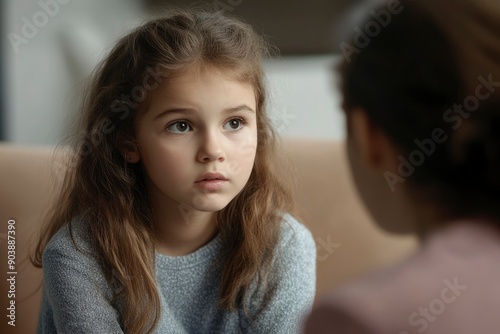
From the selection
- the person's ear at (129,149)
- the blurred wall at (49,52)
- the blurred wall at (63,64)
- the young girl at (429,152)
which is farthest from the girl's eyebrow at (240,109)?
the blurred wall at (49,52)

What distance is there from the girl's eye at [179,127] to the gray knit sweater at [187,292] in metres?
0.17

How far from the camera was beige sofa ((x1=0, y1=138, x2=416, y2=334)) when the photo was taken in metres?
1.01

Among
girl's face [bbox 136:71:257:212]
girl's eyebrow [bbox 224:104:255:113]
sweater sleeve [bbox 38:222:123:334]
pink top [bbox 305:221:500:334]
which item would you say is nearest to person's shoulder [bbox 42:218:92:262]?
sweater sleeve [bbox 38:222:123:334]

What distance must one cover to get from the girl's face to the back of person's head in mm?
412

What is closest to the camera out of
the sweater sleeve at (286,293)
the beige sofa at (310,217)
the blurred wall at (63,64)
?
the sweater sleeve at (286,293)

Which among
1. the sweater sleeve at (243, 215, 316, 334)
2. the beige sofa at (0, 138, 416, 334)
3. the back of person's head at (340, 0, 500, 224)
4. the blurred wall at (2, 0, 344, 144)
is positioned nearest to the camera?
the back of person's head at (340, 0, 500, 224)

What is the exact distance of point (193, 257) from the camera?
0.86m

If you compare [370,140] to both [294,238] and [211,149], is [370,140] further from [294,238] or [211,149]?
[294,238]

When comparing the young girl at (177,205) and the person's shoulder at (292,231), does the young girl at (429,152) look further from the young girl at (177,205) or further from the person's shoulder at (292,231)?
the person's shoulder at (292,231)

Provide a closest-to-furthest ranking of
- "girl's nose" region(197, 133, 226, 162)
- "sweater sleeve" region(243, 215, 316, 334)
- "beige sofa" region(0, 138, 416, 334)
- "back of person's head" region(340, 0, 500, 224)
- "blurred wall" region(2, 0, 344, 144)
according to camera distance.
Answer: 1. "back of person's head" region(340, 0, 500, 224)
2. "girl's nose" region(197, 133, 226, 162)
3. "sweater sleeve" region(243, 215, 316, 334)
4. "beige sofa" region(0, 138, 416, 334)
5. "blurred wall" region(2, 0, 344, 144)

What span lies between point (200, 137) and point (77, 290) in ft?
0.71

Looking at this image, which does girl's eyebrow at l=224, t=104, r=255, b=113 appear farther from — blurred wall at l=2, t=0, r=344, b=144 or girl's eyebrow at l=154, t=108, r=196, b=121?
blurred wall at l=2, t=0, r=344, b=144

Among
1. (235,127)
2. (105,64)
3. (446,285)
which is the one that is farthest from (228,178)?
(446,285)

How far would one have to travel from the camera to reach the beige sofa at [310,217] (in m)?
1.01
